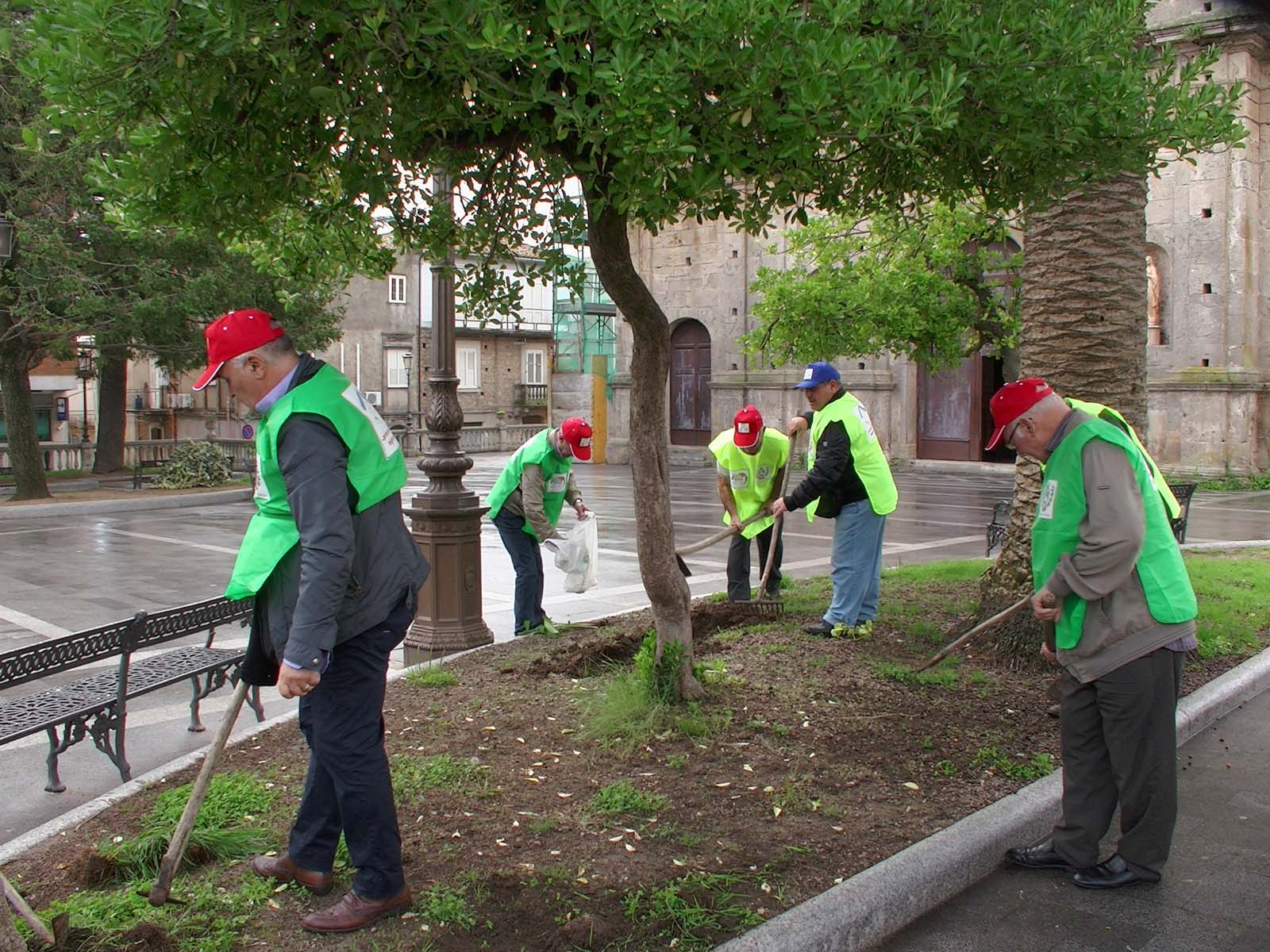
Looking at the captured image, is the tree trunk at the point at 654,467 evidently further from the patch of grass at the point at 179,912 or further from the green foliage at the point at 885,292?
the green foliage at the point at 885,292

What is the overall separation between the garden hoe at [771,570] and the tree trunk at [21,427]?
56.0 ft

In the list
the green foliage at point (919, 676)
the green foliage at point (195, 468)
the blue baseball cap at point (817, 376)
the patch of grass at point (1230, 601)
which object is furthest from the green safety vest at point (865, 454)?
the green foliage at point (195, 468)

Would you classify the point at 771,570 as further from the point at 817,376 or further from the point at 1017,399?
the point at 1017,399

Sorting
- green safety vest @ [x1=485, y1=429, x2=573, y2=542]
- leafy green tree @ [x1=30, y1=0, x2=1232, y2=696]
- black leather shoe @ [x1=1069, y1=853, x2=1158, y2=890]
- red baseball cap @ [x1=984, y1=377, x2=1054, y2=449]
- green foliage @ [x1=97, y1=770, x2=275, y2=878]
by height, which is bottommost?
black leather shoe @ [x1=1069, y1=853, x2=1158, y2=890]

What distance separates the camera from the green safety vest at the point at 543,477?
7863 millimetres

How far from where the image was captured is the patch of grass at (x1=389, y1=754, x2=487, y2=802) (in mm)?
4457

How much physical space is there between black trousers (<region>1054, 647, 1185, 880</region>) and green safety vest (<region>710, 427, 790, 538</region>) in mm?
4412

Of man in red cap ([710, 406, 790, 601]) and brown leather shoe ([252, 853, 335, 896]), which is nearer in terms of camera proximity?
brown leather shoe ([252, 853, 335, 896])

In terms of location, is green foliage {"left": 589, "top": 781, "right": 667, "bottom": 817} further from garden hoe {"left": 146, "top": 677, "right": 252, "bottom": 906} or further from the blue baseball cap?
the blue baseball cap

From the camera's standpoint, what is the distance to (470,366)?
50.8m

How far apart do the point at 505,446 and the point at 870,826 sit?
37987 mm

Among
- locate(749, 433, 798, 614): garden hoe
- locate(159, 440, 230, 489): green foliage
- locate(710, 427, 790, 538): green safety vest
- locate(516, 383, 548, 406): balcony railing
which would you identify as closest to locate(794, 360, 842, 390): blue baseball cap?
locate(749, 433, 798, 614): garden hoe

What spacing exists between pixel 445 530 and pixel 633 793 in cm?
345

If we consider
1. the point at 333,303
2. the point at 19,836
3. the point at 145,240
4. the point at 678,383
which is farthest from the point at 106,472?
the point at 19,836
